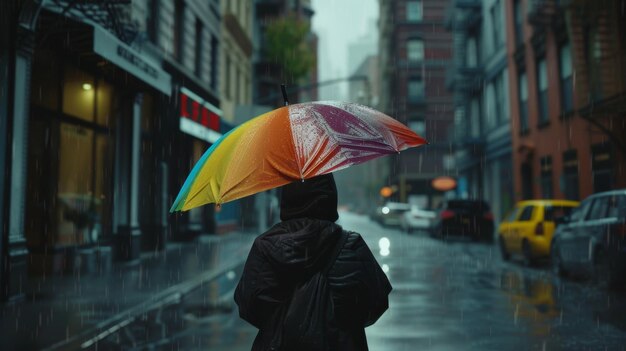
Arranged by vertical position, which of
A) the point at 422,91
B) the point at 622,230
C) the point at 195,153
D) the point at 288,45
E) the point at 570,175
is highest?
the point at 422,91

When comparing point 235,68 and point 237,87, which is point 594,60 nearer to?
point 235,68

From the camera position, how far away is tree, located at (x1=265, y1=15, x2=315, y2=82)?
123 ft

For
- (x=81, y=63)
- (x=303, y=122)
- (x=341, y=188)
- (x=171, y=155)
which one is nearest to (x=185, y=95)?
(x=171, y=155)

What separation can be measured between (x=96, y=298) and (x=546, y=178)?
753 inches

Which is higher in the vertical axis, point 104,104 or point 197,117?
point 197,117

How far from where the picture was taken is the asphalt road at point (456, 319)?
20.9 feet

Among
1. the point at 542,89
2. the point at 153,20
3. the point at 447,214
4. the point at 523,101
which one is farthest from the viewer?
the point at 523,101

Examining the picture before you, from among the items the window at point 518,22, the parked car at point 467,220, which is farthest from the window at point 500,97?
the parked car at point 467,220

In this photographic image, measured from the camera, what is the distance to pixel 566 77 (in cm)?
2133

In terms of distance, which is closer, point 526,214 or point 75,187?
point 75,187

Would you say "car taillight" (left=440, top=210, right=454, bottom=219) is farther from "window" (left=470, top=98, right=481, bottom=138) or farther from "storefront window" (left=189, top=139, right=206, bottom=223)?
"window" (left=470, top=98, right=481, bottom=138)

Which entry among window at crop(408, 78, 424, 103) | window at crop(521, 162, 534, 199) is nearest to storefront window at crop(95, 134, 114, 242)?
window at crop(521, 162, 534, 199)

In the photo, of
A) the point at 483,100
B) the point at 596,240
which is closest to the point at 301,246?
the point at 596,240

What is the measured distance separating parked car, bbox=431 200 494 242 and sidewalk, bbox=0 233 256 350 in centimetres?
1171
